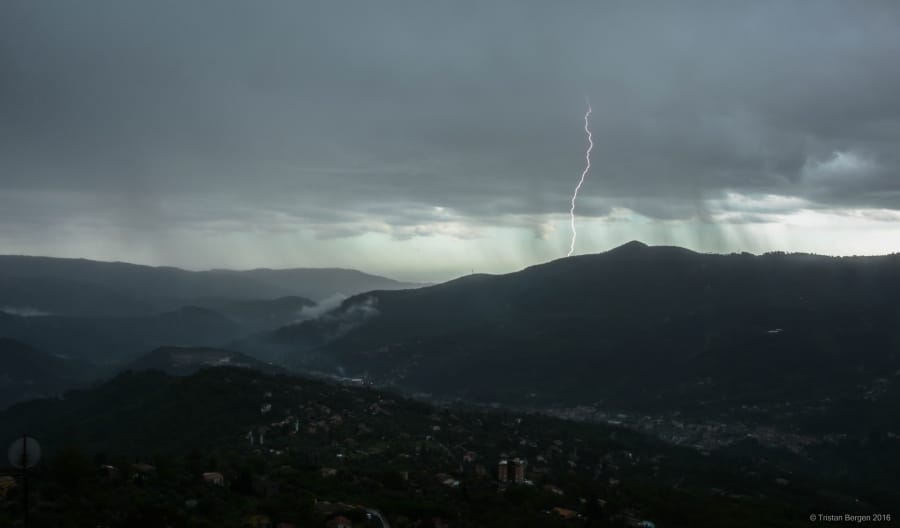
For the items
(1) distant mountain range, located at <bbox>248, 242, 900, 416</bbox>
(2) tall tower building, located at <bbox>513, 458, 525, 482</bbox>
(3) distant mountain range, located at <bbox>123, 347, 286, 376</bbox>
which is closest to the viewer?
(2) tall tower building, located at <bbox>513, 458, 525, 482</bbox>

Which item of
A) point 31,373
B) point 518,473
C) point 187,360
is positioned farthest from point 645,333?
point 31,373

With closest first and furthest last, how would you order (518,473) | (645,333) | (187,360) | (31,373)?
(518,473)
(645,333)
(187,360)
(31,373)

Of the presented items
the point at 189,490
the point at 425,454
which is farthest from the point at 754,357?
the point at 189,490

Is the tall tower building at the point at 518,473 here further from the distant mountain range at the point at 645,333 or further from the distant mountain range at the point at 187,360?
the distant mountain range at the point at 187,360

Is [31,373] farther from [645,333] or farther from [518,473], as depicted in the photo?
[518,473]

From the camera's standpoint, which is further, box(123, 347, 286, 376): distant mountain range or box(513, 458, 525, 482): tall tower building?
box(123, 347, 286, 376): distant mountain range

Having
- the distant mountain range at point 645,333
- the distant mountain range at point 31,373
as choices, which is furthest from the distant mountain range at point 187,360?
the distant mountain range at point 645,333

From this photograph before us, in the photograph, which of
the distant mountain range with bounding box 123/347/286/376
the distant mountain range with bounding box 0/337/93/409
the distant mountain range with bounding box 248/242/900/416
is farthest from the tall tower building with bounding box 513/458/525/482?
the distant mountain range with bounding box 0/337/93/409

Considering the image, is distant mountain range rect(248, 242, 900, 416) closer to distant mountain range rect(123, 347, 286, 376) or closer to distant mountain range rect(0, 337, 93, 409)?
distant mountain range rect(123, 347, 286, 376)
